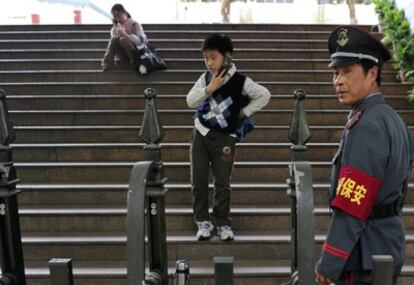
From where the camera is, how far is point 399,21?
25.0 feet

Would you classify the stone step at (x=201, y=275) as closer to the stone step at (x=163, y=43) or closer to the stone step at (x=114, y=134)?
the stone step at (x=114, y=134)

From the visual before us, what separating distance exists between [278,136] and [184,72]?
215 centimetres

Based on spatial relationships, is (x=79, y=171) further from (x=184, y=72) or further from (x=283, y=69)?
(x=283, y=69)

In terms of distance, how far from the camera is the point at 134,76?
729 cm

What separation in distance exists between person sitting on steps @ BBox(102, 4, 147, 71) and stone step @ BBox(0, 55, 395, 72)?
1.22 feet

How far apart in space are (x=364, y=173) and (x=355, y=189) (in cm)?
7

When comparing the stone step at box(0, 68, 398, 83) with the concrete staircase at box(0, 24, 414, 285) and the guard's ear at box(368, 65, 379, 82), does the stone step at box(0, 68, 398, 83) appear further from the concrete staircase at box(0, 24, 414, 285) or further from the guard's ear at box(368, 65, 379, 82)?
the guard's ear at box(368, 65, 379, 82)

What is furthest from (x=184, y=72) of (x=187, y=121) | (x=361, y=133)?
(x=361, y=133)

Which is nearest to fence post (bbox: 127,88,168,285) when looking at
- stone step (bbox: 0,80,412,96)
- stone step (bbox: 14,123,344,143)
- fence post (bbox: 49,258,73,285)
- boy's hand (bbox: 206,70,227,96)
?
fence post (bbox: 49,258,73,285)

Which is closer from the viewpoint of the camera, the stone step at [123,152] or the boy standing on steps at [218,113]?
the boy standing on steps at [218,113]

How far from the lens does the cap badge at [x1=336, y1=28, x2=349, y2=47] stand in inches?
75.9

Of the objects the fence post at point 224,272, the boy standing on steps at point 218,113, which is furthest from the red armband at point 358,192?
the boy standing on steps at point 218,113

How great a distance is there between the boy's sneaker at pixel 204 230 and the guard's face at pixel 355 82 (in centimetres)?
237

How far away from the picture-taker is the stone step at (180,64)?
300 inches
